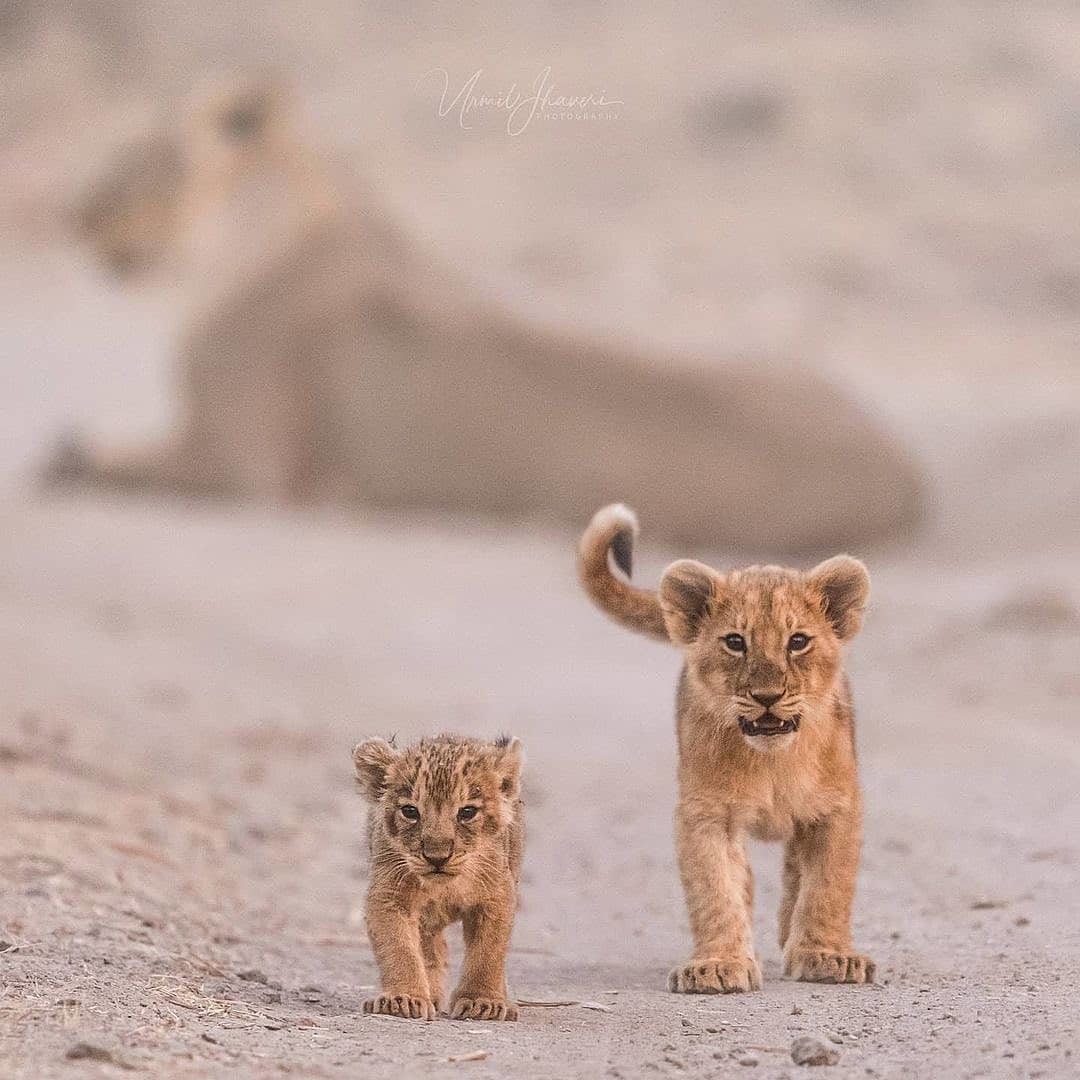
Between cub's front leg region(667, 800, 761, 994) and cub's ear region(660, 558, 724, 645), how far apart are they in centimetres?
42

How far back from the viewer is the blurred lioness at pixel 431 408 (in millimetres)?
15359

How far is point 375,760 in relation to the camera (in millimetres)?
4680

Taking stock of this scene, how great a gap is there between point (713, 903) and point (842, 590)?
2.64ft

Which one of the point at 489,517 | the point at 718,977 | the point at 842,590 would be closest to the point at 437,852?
the point at 718,977

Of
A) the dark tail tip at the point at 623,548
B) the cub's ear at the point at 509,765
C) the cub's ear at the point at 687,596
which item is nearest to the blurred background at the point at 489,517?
the cub's ear at the point at 509,765

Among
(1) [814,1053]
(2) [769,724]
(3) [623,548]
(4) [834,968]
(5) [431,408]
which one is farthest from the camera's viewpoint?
(5) [431,408]

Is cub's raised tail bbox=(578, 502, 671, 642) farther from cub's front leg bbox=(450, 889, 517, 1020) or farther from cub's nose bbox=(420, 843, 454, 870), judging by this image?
cub's nose bbox=(420, 843, 454, 870)

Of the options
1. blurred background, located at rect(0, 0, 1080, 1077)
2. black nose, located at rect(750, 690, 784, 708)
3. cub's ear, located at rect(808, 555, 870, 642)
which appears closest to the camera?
black nose, located at rect(750, 690, 784, 708)

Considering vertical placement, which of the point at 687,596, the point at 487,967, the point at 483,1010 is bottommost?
the point at 483,1010

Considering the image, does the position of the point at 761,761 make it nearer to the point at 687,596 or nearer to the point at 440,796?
the point at 687,596

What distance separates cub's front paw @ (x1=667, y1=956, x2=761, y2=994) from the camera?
4.72 metres

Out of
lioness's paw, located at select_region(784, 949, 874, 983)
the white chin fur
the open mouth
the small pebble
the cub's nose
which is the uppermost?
the open mouth

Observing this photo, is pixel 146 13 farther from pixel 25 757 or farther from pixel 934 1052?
pixel 934 1052

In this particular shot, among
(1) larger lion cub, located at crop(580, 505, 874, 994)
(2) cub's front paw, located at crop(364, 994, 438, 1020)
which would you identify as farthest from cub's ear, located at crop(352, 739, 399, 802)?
(1) larger lion cub, located at crop(580, 505, 874, 994)
